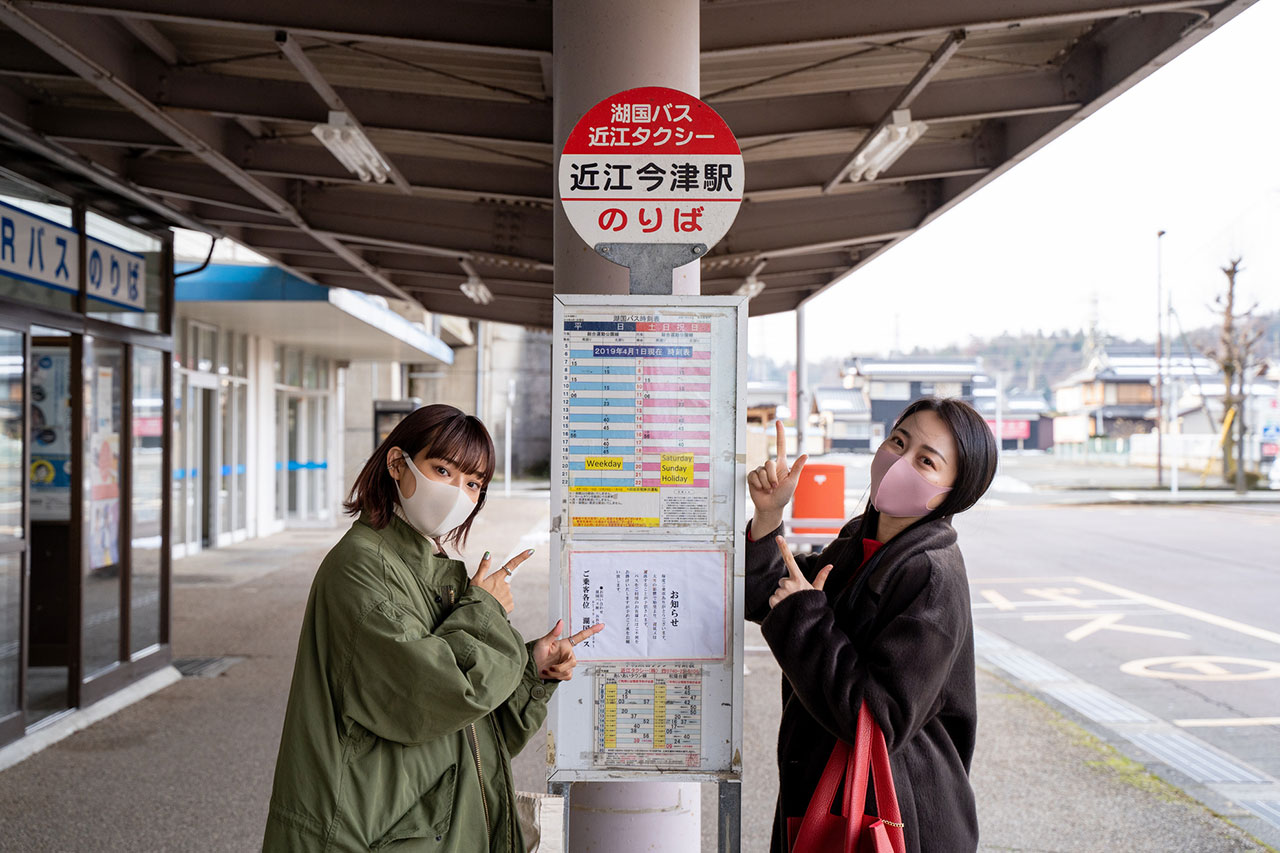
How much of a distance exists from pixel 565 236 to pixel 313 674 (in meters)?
1.73

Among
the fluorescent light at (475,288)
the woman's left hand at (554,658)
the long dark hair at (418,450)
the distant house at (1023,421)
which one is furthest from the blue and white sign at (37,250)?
the distant house at (1023,421)

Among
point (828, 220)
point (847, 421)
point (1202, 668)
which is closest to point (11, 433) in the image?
point (828, 220)

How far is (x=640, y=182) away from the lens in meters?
2.62

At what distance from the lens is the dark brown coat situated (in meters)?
2.04

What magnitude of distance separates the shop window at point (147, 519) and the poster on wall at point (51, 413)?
2.20 feet

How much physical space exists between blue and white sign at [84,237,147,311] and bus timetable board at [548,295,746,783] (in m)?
4.54

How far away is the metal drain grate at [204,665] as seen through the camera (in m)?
6.99

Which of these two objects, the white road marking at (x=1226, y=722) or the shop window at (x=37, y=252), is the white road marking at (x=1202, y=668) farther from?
the shop window at (x=37, y=252)

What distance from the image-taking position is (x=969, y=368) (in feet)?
170

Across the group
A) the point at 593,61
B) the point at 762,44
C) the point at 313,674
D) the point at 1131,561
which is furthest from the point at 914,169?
the point at 1131,561

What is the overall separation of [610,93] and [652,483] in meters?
1.38

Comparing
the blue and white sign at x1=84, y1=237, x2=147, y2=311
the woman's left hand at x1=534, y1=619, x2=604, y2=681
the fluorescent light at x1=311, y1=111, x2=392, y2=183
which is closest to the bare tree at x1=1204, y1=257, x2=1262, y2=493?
the fluorescent light at x1=311, y1=111, x2=392, y2=183

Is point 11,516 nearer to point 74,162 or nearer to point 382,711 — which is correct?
point 74,162

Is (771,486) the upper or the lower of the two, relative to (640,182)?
lower
